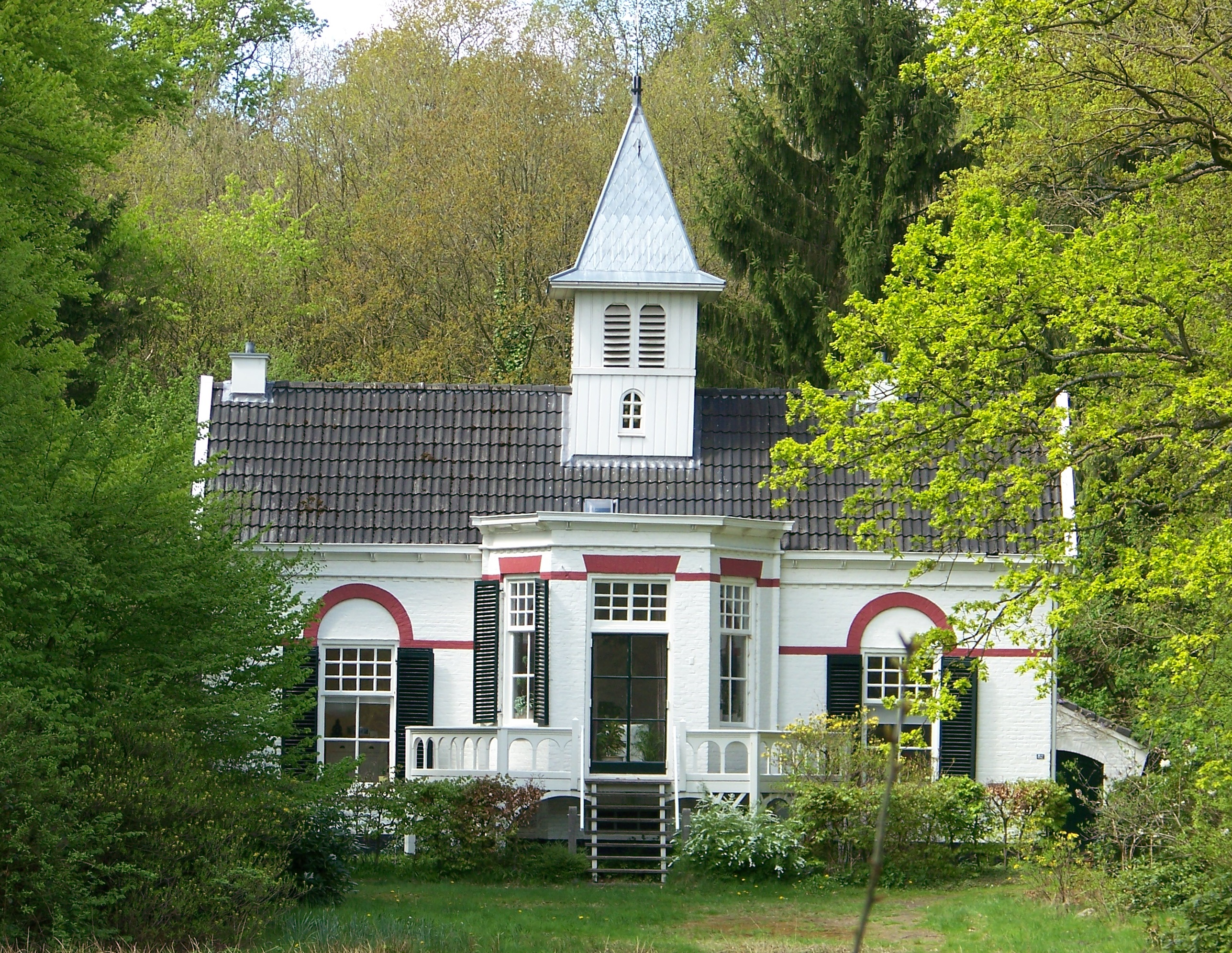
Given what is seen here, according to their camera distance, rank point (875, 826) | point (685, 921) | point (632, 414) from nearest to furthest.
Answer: point (685, 921) < point (875, 826) < point (632, 414)

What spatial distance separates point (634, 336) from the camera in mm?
23375

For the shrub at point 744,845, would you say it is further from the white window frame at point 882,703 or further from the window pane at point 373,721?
the window pane at point 373,721

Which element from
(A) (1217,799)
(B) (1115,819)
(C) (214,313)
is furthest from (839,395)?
(C) (214,313)

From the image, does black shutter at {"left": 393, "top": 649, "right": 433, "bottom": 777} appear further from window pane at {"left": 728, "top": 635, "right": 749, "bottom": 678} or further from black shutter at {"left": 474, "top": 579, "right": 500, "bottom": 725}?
window pane at {"left": 728, "top": 635, "right": 749, "bottom": 678}

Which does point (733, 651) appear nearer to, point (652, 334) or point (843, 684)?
point (843, 684)

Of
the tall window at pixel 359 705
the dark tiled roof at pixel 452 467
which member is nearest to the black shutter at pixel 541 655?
the dark tiled roof at pixel 452 467

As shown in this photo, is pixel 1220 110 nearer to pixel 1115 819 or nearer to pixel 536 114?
pixel 1115 819

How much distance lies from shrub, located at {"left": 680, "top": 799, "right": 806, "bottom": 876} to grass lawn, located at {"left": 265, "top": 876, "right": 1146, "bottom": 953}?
31 centimetres

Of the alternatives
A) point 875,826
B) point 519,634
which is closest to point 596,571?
point 519,634

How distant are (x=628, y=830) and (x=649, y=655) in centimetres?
232

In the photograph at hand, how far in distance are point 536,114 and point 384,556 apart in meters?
19.8

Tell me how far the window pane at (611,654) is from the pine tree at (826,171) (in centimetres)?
1138

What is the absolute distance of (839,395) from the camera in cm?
2447

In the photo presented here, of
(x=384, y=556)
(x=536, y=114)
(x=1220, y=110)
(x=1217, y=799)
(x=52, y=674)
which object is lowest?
(x=1217, y=799)
